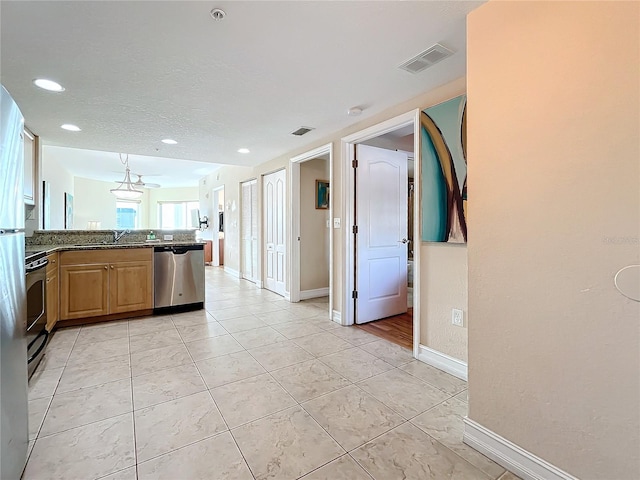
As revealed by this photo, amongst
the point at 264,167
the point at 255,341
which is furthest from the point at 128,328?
the point at 264,167

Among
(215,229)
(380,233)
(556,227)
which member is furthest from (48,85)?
(215,229)

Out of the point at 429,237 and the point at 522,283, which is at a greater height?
the point at 429,237

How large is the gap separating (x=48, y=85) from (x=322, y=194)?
137 inches

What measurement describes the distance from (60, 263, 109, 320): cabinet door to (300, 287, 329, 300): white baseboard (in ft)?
8.40

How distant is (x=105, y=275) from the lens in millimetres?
3584

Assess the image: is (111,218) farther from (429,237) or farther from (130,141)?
(429,237)

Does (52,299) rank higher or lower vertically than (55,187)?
lower

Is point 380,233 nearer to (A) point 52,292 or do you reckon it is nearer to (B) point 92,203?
(A) point 52,292

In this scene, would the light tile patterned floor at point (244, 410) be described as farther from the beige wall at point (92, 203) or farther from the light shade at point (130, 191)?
the beige wall at point (92, 203)

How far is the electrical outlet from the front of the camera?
2.31 meters

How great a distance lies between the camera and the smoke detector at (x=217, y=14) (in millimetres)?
1542

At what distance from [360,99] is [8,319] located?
8.70 feet

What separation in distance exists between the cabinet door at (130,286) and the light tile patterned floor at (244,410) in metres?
0.52

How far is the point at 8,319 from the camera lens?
1232mm
